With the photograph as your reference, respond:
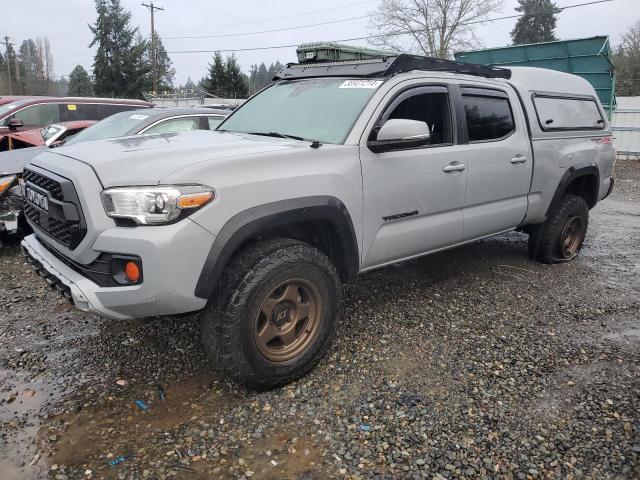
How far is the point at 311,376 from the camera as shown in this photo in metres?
3.16

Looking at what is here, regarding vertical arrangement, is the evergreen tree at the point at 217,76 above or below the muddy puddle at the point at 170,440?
above

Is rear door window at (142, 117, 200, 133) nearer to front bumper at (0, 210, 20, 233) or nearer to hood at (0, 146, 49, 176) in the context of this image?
hood at (0, 146, 49, 176)

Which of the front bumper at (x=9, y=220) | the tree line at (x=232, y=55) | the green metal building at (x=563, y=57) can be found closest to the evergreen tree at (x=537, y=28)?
the tree line at (x=232, y=55)

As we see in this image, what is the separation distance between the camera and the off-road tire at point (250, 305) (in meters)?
2.70

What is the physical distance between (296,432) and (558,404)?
154cm

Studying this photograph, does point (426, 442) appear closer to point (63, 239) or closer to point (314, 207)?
point (314, 207)

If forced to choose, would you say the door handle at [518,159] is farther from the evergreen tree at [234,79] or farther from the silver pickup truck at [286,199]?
the evergreen tree at [234,79]

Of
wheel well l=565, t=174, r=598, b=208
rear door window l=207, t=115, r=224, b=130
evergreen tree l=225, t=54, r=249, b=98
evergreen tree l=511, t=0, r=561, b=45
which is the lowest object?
wheel well l=565, t=174, r=598, b=208

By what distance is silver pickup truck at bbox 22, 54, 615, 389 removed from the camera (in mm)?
2488

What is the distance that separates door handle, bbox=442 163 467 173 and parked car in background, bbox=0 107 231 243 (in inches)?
104

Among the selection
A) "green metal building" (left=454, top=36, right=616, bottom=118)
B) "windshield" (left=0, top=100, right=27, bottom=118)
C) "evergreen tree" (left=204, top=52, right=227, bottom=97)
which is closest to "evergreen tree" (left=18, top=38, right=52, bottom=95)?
"evergreen tree" (left=204, top=52, right=227, bottom=97)

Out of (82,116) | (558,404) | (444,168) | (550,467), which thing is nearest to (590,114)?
(444,168)

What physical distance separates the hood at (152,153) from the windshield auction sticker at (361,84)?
720 millimetres

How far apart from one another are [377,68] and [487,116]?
4.19 feet
